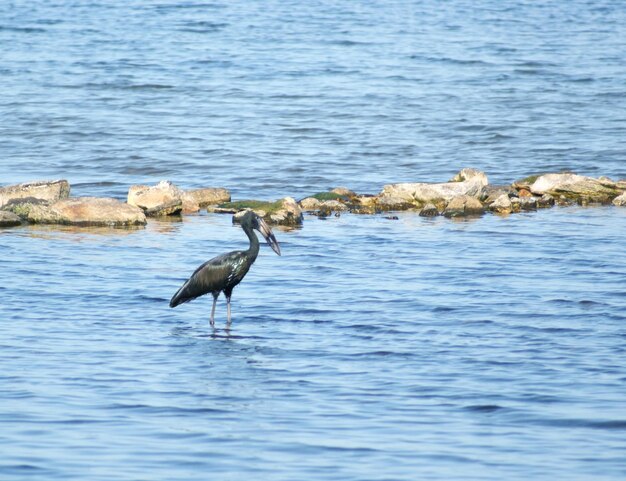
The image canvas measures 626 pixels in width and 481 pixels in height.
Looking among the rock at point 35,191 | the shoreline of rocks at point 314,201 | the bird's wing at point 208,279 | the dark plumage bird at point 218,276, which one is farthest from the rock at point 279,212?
the bird's wing at point 208,279

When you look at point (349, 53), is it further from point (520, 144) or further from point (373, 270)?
point (373, 270)

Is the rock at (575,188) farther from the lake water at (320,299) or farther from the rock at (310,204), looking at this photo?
the rock at (310,204)

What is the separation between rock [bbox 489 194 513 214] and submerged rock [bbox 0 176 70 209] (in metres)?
6.69

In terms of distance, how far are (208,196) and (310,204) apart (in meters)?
1.81

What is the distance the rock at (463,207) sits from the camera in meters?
20.3

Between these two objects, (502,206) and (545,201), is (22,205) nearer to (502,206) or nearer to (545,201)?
(502,206)

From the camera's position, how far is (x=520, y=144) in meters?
28.0

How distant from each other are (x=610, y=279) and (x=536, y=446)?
653 centimetres

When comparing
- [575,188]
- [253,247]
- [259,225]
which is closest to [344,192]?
[575,188]

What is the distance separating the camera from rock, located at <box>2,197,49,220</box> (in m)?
19.5

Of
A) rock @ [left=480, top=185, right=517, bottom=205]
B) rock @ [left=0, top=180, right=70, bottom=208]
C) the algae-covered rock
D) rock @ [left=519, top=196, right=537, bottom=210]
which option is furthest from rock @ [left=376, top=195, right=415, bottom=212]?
rock @ [left=0, top=180, right=70, bottom=208]

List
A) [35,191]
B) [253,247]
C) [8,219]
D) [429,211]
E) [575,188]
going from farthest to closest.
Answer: [575,188], [429,211], [35,191], [8,219], [253,247]

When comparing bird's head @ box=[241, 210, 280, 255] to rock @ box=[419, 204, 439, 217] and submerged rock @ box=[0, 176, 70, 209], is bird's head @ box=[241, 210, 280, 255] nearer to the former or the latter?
rock @ box=[419, 204, 439, 217]

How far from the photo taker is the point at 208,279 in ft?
46.0
